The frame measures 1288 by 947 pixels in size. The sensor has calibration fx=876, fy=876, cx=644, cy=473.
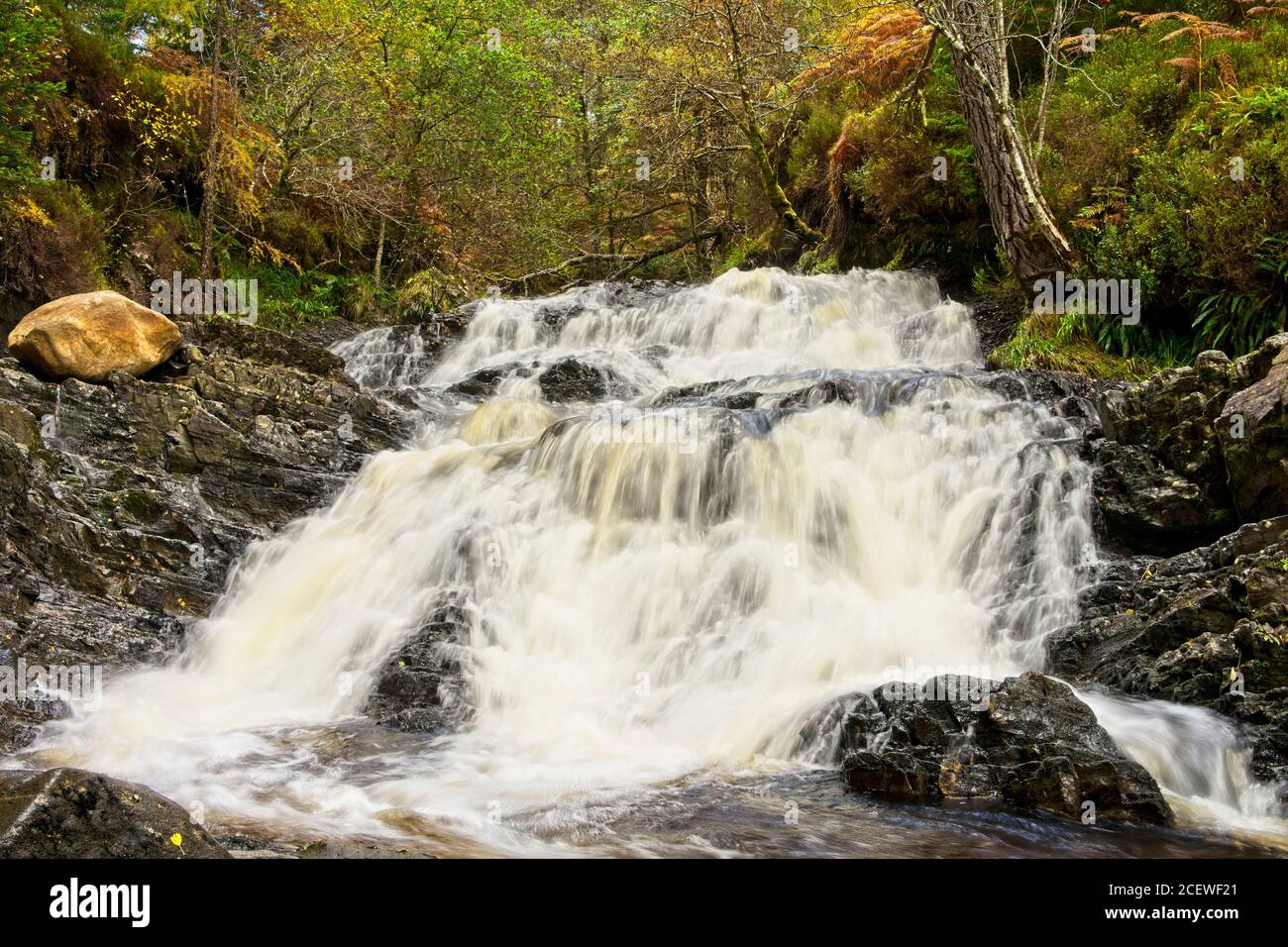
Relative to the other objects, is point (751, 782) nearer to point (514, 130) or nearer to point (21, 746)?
point (21, 746)

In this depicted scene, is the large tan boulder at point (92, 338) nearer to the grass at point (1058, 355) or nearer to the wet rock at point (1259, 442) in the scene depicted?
the grass at point (1058, 355)

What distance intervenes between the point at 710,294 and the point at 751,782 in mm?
11977

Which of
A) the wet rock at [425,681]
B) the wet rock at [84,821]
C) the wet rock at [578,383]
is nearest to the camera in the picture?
the wet rock at [84,821]

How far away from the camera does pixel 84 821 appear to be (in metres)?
2.88

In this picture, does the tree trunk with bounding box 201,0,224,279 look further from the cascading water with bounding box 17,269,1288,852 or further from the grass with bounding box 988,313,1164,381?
the grass with bounding box 988,313,1164,381

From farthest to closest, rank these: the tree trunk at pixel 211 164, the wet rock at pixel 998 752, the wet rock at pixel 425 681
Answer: the tree trunk at pixel 211 164 → the wet rock at pixel 425 681 → the wet rock at pixel 998 752

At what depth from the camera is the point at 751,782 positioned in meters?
5.04

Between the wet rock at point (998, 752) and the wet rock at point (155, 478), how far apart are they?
17.1ft

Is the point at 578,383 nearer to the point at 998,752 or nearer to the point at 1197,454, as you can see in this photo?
the point at 1197,454

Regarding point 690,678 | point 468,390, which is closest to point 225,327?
point 468,390

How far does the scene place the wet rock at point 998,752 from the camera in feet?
14.7

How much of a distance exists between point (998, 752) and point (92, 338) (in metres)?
9.47

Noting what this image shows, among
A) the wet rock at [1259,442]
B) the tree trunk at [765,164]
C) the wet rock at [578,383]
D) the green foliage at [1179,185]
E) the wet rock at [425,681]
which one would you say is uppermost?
the tree trunk at [765,164]

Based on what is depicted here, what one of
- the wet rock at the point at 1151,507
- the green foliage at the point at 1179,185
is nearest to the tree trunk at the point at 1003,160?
the green foliage at the point at 1179,185
